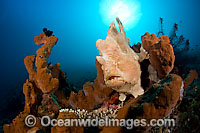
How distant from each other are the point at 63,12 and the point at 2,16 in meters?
79.9

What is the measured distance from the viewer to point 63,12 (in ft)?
491

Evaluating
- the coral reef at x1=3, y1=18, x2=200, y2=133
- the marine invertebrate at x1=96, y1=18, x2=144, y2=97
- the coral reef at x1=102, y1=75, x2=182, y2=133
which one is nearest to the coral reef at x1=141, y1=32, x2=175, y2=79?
the coral reef at x1=3, y1=18, x2=200, y2=133

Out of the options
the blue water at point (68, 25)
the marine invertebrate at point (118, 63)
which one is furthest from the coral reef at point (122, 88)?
the blue water at point (68, 25)

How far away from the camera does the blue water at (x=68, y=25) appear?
8719cm

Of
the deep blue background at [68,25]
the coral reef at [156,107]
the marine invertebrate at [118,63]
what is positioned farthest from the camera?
the deep blue background at [68,25]

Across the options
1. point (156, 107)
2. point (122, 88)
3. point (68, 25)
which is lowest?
point (156, 107)

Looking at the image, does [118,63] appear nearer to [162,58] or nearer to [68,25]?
[162,58]

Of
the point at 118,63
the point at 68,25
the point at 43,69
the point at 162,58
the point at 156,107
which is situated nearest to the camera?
the point at 156,107

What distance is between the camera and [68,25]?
158 meters

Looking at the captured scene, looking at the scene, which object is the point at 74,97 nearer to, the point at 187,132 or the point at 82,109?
the point at 82,109

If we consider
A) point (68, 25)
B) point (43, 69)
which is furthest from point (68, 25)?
point (43, 69)

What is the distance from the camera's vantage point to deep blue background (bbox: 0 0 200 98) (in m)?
87.1

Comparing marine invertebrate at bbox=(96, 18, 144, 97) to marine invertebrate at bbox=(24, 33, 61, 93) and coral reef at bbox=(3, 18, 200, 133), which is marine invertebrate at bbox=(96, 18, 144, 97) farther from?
marine invertebrate at bbox=(24, 33, 61, 93)

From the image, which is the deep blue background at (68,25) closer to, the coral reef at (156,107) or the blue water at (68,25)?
the blue water at (68,25)
